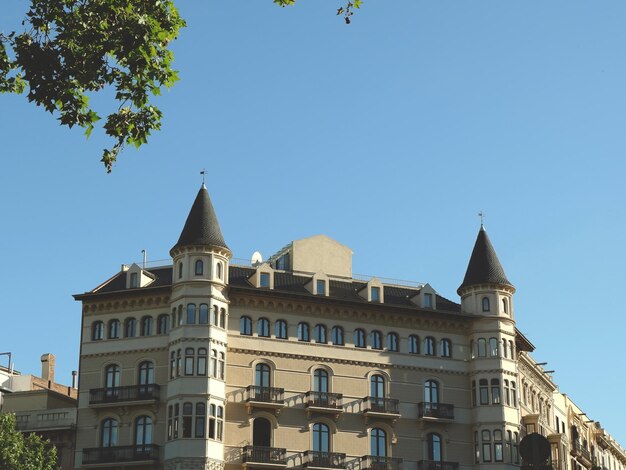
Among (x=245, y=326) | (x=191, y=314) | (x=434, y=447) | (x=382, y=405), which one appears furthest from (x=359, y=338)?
(x=191, y=314)

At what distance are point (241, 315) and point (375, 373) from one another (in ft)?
27.9

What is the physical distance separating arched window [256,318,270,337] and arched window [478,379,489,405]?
13100mm

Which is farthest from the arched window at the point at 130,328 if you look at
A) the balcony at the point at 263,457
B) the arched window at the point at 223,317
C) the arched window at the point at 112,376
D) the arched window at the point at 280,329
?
the balcony at the point at 263,457

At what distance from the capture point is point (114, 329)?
63406mm

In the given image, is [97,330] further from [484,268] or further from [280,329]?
[484,268]

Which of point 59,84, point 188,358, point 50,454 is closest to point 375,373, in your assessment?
point 188,358

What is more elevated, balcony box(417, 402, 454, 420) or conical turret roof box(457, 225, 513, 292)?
conical turret roof box(457, 225, 513, 292)

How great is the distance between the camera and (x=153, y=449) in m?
59.6

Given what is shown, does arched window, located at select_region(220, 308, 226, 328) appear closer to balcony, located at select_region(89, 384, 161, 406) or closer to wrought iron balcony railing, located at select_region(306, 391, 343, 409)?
balcony, located at select_region(89, 384, 161, 406)

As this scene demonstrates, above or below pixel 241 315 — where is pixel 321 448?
below

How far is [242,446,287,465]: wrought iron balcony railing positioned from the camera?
197ft

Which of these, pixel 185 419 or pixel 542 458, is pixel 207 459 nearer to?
pixel 185 419

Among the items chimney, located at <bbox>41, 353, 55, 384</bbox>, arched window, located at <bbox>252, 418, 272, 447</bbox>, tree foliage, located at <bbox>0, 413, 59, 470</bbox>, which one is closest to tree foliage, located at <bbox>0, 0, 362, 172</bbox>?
tree foliage, located at <bbox>0, 413, 59, 470</bbox>

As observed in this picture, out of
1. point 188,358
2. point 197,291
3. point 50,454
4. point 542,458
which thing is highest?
Result: point 197,291
